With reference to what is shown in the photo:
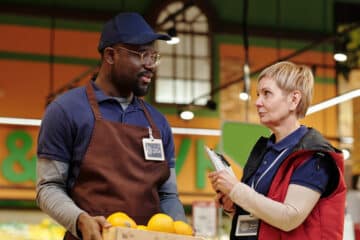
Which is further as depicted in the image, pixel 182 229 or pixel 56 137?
pixel 56 137

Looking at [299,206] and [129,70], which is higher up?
[129,70]

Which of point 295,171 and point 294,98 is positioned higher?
point 294,98

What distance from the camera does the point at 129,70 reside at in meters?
3.62

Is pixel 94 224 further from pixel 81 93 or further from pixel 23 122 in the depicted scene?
pixel 23 122

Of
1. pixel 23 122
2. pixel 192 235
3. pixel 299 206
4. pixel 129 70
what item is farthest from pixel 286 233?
pixel 23 122

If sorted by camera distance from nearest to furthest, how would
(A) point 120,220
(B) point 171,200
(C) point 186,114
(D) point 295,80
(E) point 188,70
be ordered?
(A) point 120,220
(D) point 295,80
(B) point 171,200
(C) point 186,114
(E) point 188,70

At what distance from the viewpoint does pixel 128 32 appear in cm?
364

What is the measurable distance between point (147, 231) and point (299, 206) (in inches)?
22.4

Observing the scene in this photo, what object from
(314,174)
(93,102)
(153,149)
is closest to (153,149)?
(153,149)

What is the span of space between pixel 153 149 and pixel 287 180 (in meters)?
0.56

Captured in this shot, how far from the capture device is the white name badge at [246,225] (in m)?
3.50

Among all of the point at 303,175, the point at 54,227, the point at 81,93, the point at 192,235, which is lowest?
the point at 54,227

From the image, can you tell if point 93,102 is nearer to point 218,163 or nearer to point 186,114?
point 218,163

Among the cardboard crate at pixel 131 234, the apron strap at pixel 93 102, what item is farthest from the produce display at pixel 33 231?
the cardboard crate at pixel 131 234
